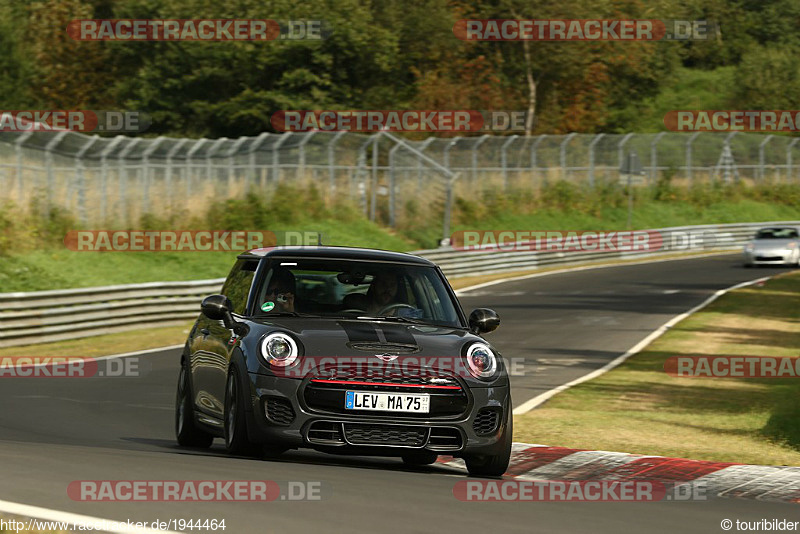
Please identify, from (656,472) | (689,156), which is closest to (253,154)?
(689,156)

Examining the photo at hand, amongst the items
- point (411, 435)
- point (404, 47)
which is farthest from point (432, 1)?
point (411, 435)

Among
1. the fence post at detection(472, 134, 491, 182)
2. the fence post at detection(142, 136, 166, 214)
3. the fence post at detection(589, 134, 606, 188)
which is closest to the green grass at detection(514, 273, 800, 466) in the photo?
the fence post at detection(142, 136, 166, 214)

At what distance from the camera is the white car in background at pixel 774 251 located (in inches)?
1694

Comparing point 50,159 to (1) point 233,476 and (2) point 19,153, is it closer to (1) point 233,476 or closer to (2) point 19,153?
(2) point 19,153

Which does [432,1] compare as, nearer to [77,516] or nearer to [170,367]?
[170,367]

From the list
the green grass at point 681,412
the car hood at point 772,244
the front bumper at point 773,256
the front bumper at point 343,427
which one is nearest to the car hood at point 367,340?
the front bumper at point 343,427

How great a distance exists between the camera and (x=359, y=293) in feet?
32.3

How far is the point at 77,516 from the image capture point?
605 cm

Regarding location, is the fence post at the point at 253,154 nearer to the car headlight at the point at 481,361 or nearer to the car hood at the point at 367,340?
the car hood at the point at 367,340

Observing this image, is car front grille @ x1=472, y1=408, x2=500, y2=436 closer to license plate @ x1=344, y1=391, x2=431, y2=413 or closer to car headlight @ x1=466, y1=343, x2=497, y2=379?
car headlight @ x1=466, y1=343, x2=497, y2=379

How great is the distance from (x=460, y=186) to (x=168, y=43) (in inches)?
719

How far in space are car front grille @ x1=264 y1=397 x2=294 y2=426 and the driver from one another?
1.26m

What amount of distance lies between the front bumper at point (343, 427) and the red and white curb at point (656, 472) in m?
0.97

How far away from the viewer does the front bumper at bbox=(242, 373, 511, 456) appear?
28.2 feet
